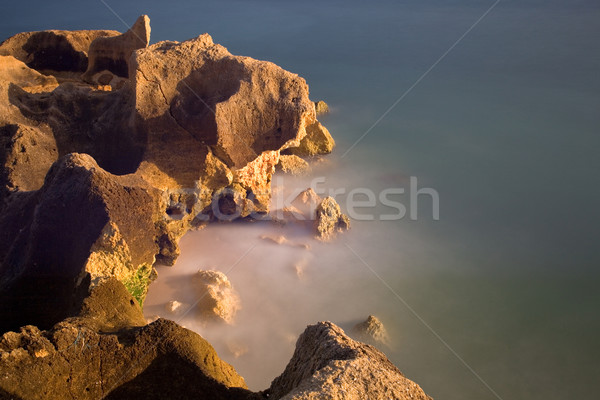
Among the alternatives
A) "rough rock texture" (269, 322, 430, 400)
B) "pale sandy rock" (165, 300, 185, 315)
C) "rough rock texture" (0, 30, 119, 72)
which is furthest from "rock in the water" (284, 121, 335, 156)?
"rough rock texture" (269, 322, 430, 400)

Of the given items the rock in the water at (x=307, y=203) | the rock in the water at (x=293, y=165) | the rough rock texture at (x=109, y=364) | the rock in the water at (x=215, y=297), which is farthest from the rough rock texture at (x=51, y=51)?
the rough rock texture at (x=109, y=364)

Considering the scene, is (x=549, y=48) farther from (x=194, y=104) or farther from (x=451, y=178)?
(x=194, y=104)

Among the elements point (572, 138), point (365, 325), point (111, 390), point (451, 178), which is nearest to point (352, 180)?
point (451, 178)

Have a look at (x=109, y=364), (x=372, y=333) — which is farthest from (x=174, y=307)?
(x=109, y=364)

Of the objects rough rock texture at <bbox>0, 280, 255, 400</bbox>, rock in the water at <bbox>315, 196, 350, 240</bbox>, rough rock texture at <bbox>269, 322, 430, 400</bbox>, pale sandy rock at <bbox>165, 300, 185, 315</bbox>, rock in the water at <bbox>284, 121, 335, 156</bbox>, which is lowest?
pale sandy rock at <bbox>165, 300, 185, 315</bbox>

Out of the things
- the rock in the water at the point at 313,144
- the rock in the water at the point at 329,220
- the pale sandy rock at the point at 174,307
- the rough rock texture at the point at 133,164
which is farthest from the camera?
the rock in the water at the point at 313,144

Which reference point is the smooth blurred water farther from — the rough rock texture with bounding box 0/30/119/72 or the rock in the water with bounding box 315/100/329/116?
the rough rock texture with bounding box 0/30/119/72

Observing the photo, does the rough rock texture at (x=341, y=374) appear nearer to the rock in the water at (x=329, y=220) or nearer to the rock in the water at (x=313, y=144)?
the rock in the water at (x=329, y=220)
